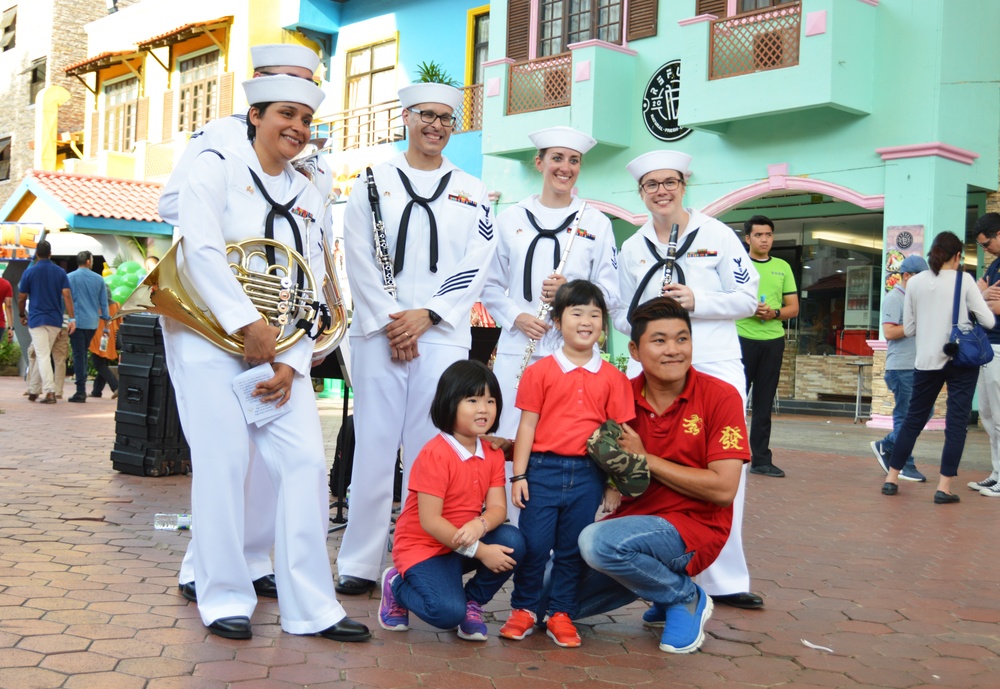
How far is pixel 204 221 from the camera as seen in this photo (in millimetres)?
4418

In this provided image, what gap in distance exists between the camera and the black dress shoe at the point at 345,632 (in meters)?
4.43

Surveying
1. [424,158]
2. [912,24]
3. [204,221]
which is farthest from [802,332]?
[204,221]

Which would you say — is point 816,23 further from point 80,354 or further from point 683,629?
point 683,629

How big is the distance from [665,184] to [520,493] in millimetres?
1702

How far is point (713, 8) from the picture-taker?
17734 mm

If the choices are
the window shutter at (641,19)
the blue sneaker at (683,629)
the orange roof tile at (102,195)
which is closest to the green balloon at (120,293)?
the orange roof tile at (102,195)

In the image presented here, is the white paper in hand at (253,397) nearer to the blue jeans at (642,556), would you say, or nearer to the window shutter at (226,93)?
the blue jeans at (642,556)

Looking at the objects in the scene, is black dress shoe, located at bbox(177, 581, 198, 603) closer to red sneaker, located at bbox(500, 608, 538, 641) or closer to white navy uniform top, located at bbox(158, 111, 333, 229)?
red sneaker, located at bbox(500, 608, 538, 641)

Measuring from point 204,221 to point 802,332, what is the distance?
1619 cm

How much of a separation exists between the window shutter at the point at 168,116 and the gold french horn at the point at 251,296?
1047 inches

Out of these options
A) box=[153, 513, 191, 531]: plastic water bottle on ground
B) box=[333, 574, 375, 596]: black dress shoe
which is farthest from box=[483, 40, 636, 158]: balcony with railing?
box=[333, 574, 375, 596]: black dress shoe

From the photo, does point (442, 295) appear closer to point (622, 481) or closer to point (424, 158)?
point (424, 158)

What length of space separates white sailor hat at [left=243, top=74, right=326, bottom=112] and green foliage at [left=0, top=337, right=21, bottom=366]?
19681 millimetres

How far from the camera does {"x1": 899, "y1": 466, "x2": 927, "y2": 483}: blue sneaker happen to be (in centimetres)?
996
